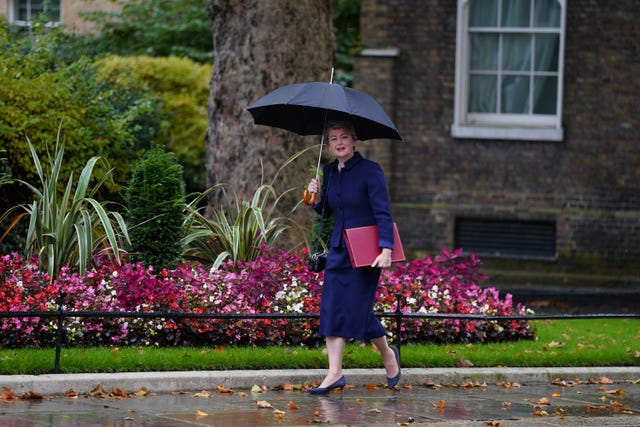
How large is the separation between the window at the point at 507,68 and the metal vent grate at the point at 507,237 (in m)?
1.21

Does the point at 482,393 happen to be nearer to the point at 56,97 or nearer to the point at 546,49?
the point at 56,97

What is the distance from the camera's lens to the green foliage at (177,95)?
18125mm

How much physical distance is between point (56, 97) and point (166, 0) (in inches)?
423

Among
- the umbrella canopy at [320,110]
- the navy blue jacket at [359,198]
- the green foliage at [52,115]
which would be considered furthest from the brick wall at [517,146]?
the navy blue jacket at [359,198]

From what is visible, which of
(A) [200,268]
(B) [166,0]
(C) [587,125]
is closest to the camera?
(A) [200,268]

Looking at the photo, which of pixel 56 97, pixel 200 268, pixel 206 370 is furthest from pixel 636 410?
pixel 56 97

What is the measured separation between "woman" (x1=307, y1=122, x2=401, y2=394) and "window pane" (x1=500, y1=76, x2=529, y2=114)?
10.2 meters

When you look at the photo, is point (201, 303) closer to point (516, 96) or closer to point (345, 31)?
point (516, 96)

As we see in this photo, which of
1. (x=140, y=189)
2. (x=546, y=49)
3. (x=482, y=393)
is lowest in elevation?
(x=482, y=393)

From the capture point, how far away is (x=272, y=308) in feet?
34.1

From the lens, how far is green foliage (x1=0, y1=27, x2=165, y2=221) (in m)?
13.5

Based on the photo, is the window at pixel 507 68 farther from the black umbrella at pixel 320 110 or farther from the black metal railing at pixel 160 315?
the black umbrella at pixel 320 110

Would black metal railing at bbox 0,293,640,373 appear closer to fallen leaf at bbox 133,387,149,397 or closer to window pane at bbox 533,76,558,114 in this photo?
fallen leaf at bbox 133,387,149,397

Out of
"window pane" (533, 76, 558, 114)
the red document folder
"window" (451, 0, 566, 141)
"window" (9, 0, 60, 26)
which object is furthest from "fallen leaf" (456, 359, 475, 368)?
"window" (9, 0, 60, 26)
